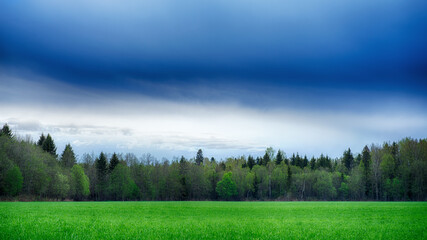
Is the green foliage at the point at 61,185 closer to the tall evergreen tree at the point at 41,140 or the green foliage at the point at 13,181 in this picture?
the green foliage at the point at 13,181

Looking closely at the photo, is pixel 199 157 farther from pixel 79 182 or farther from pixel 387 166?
pixel 387 166

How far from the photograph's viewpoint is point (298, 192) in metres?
140

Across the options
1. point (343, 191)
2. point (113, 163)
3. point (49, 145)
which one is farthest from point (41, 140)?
point (343, 191)

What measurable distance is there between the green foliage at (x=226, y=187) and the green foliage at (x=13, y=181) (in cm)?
7766

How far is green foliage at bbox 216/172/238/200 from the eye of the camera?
438 ft

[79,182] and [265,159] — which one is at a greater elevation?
[265,159]

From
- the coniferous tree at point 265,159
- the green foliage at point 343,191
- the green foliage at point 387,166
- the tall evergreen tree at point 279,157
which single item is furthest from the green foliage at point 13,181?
the green foliage at point 387,166

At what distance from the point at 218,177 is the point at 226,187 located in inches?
339

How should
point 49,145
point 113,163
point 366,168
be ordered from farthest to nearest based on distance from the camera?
point 366,168 < point 113,163 < point 49,145

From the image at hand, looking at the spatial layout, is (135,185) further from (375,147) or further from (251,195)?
(375,147)

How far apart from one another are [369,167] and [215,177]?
66.6m

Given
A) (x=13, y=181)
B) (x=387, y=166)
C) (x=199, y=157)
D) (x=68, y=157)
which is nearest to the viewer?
(x=13, y=181)

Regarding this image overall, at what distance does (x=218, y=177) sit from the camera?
464 ft

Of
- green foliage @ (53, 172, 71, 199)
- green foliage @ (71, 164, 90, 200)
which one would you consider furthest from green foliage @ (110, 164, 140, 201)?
green foliage @ (53, 172, 71, 199)
